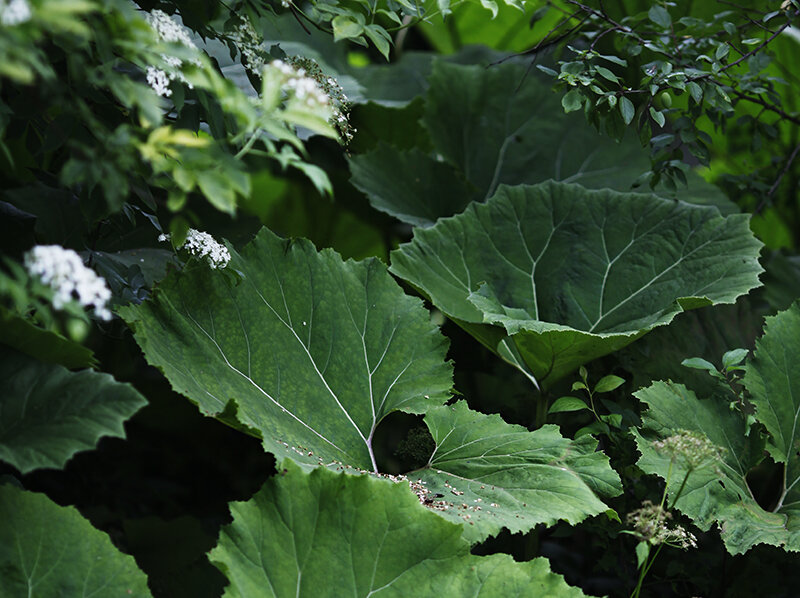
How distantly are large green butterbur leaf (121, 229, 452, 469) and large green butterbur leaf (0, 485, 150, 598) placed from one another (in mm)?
281

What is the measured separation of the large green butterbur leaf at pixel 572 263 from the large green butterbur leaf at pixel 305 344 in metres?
0.12

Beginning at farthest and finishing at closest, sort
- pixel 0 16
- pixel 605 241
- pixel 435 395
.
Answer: pixel 605 241
pixel 435 395
pixel 0 16

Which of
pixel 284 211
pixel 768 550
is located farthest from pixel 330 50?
pixel 768 550

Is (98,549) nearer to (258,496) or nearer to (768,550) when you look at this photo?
(258,496)

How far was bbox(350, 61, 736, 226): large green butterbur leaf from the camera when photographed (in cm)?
223

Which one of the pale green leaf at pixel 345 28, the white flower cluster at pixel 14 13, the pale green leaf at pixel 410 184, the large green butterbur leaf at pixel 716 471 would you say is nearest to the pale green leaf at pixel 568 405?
the large green butterbur leaf at pixel 716 471

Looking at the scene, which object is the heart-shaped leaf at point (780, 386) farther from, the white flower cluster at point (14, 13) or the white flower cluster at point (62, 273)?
the white flower cluster at point (14, 13)

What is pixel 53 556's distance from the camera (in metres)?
1.07

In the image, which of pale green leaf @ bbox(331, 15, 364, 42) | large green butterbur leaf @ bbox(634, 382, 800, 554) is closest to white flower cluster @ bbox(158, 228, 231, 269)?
pale green leaf @ bbox(331, 15, 364, 42)

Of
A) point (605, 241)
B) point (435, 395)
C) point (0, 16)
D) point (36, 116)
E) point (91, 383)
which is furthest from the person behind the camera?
point (605, 241)

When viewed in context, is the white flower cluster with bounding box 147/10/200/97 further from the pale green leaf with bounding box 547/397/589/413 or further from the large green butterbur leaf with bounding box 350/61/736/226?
the large green butterbur leaf with bounding box 350/61/736/226

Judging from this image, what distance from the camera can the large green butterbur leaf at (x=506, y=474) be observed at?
124 cm

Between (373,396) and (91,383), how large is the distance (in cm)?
62

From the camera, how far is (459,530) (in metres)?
1.17
